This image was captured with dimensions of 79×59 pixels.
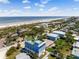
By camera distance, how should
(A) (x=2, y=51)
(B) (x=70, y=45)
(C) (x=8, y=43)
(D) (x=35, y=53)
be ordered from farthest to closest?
(C) (x=8, y=43), (B) (x=70, y=45), (A) (x=2, y=51), (D) (x=35, y=53)

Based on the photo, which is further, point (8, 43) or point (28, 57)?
point (8, 43)

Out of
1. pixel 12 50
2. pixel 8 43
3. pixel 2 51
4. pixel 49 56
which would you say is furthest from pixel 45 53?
pixel 8 43

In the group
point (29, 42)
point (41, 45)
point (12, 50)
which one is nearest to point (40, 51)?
point (41, 45)

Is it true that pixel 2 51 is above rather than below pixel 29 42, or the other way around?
below

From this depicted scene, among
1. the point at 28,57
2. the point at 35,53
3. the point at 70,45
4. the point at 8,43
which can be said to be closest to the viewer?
the point at 28,57

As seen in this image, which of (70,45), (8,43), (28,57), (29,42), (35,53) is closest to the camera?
(28,57)

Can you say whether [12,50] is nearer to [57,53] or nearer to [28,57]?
[28,57]

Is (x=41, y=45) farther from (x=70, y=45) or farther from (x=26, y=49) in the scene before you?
(x=70, y=45)

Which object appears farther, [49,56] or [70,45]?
[70,45]

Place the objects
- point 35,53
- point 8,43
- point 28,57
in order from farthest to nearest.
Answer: point 8,43
point 35,53
point 28,57
